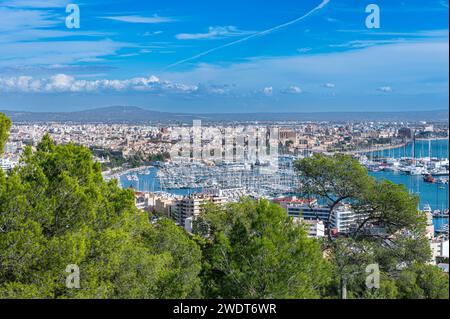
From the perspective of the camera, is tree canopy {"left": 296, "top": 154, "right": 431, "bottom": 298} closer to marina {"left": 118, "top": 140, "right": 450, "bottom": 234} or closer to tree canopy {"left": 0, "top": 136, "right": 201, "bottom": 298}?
tree canopy {"left": 0, "top": 136, "right": 201, "bottom": 298}

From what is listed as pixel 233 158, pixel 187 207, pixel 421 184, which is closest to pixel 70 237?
pixel 187 207

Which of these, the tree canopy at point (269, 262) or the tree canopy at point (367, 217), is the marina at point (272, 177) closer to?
the tree canopy at point (367, 217)

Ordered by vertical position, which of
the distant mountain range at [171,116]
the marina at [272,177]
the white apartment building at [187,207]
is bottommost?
the white apartment building at [187,207]

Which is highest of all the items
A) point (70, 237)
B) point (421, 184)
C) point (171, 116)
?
point (171, 116)

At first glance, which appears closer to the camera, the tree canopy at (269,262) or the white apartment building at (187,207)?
the tree canopy at (269,262)

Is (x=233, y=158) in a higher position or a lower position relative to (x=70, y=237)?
higher

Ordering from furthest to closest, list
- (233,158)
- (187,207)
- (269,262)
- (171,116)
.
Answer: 1. (233,158)
2. (187,207)
3. (171,116)
4. (269,262)

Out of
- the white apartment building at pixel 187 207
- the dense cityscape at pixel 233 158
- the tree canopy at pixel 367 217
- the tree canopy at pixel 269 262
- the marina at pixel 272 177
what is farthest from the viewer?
the marina at pixel 272 177

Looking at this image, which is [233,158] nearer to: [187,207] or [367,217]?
[187,207]

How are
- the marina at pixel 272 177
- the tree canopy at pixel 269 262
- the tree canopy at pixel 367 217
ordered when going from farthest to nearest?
the marina at pixel 272 177 < the tree canopy at pixel 367 217 < the tree canopy at pixel 269 262

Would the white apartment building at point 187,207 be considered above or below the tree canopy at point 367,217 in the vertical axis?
below

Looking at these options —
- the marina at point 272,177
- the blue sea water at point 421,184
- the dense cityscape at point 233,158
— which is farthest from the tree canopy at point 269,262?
the blue sea water at point 421,184
